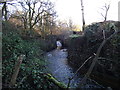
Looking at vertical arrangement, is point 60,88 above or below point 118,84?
above

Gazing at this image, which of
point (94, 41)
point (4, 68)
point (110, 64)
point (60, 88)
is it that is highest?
point (94, 41)

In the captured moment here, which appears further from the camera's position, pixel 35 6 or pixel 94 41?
pixel 35 6

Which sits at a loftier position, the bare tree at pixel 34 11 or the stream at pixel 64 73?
the bare tree at pixel 34 11

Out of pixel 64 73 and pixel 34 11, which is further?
pixel 34 11

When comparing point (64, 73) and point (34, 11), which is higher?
point (34, 11)

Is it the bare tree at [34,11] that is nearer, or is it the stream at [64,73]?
the stream at [64,73]

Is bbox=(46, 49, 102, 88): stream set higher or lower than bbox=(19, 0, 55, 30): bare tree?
lower

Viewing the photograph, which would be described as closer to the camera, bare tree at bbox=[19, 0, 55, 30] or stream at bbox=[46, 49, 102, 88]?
stream at bbox=[46, 49, 102, 88]

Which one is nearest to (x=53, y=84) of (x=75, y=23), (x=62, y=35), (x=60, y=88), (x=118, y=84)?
(x=60, y=88)

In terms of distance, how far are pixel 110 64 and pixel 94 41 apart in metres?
3.02

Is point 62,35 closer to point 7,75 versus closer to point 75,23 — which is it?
point 75,23

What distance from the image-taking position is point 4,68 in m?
4.44

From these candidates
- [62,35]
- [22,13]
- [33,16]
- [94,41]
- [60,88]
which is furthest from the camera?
[62,35]

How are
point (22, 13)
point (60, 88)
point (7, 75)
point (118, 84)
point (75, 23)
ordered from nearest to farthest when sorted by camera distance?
point (7, 75), point (60, 88), point (118, 84), point (22, 13), point (75, 23)
